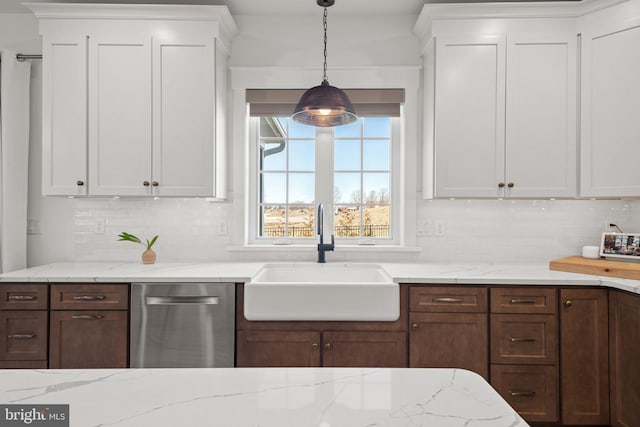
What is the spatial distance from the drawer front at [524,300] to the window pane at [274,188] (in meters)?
1.63

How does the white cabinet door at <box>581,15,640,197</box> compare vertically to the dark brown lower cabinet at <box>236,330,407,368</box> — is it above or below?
above

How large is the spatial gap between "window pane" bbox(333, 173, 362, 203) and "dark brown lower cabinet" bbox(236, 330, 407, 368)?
1166mm

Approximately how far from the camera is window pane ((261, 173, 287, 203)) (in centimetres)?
306

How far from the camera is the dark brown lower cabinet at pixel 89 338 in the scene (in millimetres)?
2193

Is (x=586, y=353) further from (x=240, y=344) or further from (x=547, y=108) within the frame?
(x=240, y=344)

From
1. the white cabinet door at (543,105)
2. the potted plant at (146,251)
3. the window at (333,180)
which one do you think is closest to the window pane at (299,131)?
the window at (333,180)

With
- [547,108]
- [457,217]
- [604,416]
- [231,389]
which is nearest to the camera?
[231,389]

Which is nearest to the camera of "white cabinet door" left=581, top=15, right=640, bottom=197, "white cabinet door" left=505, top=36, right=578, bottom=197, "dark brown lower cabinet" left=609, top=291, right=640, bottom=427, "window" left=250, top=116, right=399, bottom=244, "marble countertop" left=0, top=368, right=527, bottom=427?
"marble countertop" left=0, top=368, right=527, bottom=427

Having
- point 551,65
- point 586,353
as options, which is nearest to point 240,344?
point 586,353

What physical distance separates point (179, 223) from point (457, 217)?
2.04m

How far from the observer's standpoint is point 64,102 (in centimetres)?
253

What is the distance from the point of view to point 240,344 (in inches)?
85.9

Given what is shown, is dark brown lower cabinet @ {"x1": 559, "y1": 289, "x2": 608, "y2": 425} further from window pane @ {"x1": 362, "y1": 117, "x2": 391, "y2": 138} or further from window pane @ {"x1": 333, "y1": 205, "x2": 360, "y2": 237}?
window pane @ {"x1": 362, "y1": 117, "x2": 391, "y2": 138}

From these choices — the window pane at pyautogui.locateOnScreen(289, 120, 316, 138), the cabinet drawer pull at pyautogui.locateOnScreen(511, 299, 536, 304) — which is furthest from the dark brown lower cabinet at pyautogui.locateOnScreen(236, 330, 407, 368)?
the window pane at pyautogui.locateOnScreen(289, 120, 316, 138)
